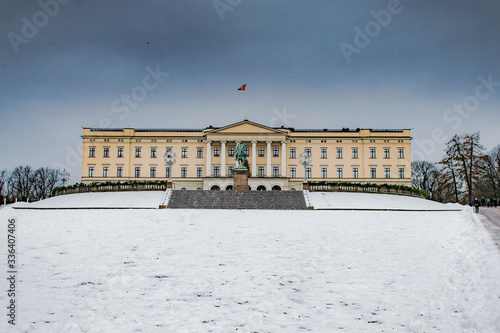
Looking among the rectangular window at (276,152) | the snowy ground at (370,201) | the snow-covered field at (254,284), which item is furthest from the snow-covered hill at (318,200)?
the snow-covered field at (254,284)

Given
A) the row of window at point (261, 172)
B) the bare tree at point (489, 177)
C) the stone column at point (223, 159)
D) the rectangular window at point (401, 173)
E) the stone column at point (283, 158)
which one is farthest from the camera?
the rectangular window at point (401, 173)

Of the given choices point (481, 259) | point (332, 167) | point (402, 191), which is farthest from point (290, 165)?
point (481, 259)

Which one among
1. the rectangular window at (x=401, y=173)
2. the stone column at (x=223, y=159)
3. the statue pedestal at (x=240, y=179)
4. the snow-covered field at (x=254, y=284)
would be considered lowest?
the snow-covered field at (x=254, y=284)

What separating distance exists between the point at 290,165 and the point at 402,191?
2184cm

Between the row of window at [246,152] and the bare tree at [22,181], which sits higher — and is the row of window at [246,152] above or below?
above

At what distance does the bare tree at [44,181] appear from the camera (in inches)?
3009

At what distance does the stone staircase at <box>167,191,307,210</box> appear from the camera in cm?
3366

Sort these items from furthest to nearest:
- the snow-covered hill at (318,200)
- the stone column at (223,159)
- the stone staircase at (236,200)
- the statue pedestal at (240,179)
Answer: the stone column at (223,159), the statue pedestal at (240,179), the snow-covered hill at (318,200), the stone staircase at (236,200)

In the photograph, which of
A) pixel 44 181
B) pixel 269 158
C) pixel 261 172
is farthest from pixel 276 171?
pixel 44 181

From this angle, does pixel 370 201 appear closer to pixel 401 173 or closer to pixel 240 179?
pixel 240 179

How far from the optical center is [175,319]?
4.85 metres

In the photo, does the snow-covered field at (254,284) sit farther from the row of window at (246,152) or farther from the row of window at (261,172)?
the row of window at (246,152)

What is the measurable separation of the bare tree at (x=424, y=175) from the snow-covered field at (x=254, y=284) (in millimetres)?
66447

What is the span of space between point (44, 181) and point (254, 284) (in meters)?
81.7
